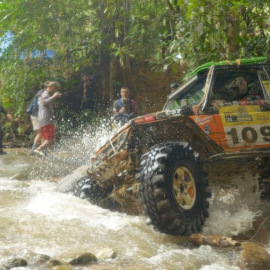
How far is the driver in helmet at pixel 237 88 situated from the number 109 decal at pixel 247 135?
0.43 m

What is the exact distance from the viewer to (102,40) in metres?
13.2

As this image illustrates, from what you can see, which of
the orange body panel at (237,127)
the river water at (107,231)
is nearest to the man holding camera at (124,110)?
the river water at (107,231)

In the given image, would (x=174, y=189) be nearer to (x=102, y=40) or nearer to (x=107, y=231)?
(x=107, y=231)

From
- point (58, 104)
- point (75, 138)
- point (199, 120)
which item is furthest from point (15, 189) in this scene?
point (58, 104)

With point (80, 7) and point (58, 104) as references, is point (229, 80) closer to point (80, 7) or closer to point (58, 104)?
point (80, 7)

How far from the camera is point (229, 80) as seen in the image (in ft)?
15.9

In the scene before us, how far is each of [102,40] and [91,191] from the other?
8.66 metres

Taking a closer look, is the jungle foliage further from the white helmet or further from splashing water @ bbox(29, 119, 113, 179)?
the white helmet

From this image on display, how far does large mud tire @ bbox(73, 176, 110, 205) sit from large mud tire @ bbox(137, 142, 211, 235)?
5.20ft

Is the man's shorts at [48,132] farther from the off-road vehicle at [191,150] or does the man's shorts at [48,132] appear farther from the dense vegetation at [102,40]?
the off-road vehicle at [191,150]

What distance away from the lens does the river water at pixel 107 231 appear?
3.22 metres

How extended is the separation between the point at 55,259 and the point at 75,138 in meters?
9.94

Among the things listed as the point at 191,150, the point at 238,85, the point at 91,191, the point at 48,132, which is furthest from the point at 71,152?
the point at 191,150

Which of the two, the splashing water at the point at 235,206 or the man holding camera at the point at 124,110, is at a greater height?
the man holding camera at the point at 124,110
